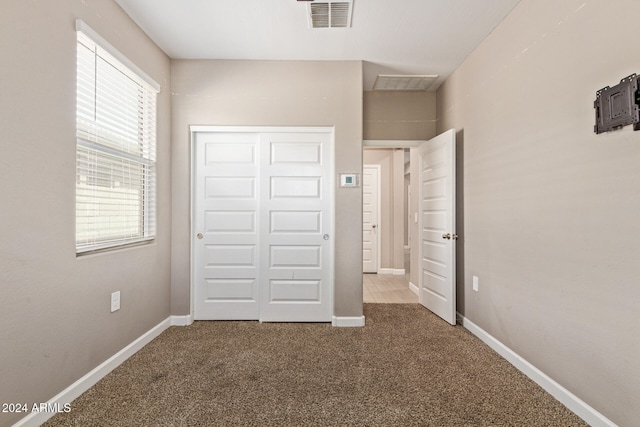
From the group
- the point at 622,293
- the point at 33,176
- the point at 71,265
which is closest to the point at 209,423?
the point at 71,265

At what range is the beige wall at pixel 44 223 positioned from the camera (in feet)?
5.19

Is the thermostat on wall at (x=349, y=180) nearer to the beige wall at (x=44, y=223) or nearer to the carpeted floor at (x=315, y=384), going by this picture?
the carpeted floor at (x=315, y=384)

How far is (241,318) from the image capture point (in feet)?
11.2

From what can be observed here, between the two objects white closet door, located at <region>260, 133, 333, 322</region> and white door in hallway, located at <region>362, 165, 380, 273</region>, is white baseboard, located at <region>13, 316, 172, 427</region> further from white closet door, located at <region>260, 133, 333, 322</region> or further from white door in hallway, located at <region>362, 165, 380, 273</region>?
white door in hallway, located at <region>362, 165, 380, 273</region>

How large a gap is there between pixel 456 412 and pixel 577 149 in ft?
Result: 5.57

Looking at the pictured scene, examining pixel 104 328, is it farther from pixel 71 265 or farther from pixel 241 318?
pixel 241 318

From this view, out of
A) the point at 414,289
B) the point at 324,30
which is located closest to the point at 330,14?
the point at 324,30

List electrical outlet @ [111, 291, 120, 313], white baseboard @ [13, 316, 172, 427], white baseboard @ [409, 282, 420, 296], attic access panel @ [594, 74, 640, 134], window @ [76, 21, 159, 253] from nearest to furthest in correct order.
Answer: attic access panel @ [594, 74, 640, 134] < white baseboard @ [13, 316, 172, 427] < window @ [76, 21, 159, 253] < electrical outlet @ [111, 291, 120, 313] < white baseboard @ [409, 282, 420, 296]

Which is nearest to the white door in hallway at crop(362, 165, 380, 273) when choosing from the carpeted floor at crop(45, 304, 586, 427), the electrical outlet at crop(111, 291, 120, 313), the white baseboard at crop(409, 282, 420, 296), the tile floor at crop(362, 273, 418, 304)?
the tile floor at crop(362, 273, 418, 304)

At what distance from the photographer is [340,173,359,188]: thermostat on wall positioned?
3291 millimetres

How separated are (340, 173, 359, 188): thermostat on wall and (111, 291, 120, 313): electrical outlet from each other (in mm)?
2165

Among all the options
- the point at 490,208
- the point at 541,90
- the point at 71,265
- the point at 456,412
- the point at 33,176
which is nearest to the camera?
the point at 33,176

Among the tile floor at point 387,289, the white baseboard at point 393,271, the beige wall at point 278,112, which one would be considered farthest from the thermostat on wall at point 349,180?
the white baseboard at point 393,271

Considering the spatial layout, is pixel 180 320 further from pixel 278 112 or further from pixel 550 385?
pixel 550 385
